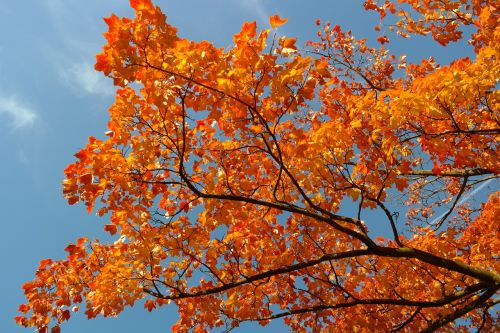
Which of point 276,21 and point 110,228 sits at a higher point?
point 276,21

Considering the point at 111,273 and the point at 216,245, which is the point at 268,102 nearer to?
A: the point at 216,245

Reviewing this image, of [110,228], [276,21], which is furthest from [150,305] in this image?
[276,21]

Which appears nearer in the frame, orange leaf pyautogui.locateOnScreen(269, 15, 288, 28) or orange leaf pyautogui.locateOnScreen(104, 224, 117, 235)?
orange leaf pyautogui.locateOnScreen(269, 15, 288, 28)

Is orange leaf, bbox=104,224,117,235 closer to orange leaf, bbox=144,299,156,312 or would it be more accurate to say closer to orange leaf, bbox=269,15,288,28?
orange leaf, bbox=144,299,156,312

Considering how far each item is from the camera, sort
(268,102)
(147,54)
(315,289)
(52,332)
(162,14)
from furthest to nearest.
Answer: (315,289) → (52,332) → (268,102) → (147,54) → (162,14)

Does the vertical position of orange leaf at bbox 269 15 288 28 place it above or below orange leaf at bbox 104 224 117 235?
above

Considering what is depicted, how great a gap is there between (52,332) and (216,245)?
2.67 m

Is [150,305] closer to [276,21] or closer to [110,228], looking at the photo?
[110,228]

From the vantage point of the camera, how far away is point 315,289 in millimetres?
6773

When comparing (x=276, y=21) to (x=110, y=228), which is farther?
(x=110, y=228)

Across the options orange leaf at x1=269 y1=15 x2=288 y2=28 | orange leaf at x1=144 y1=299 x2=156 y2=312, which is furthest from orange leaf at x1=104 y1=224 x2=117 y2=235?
orange leaf at x1=269 y1=15 x2=288 y2=28

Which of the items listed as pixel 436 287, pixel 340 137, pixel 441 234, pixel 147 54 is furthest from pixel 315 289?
pixel 147 54

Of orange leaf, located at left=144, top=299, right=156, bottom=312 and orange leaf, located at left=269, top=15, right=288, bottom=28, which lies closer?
orange leaf, located at left=269, top=15, right=288, bottom=28

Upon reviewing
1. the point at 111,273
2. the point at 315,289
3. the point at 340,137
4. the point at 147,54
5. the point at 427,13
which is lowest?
the point at 111,273
